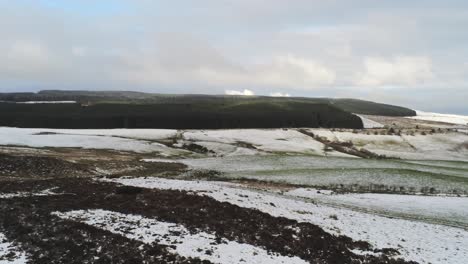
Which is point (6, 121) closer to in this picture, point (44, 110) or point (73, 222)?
point (44, 110)

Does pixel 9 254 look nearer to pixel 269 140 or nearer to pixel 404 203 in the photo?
pixel 404 203

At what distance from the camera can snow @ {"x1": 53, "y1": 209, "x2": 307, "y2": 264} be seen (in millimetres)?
20462

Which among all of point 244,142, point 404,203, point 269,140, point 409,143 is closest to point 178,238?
point 404,203

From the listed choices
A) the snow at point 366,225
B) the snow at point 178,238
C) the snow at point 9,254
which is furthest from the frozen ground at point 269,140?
the snow at point 9,254

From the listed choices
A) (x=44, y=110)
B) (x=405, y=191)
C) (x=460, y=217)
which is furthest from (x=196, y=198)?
(x=44, y=110)

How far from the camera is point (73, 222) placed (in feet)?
73.9

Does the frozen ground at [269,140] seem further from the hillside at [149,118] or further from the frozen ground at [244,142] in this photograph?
the hillside at [149,118]

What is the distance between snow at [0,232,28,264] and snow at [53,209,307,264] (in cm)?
366

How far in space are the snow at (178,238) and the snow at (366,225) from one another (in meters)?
6.50

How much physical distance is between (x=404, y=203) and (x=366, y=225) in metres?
10.7

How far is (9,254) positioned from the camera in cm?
1881

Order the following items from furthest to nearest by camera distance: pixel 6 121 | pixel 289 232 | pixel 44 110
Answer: pixel 44 110 < pixel 6 121 < pixel 289 232

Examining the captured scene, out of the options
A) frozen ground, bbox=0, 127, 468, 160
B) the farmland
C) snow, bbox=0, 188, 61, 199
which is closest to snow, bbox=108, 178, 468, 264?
the farmland

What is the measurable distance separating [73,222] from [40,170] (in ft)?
77.3
